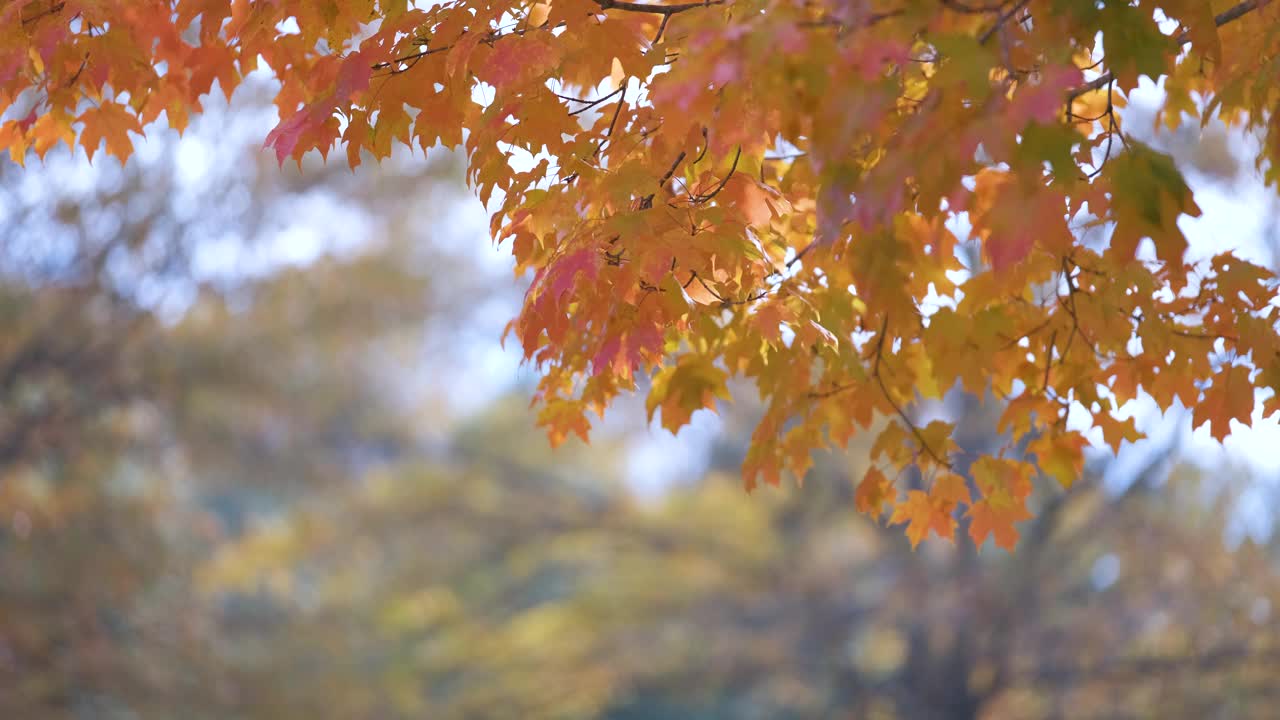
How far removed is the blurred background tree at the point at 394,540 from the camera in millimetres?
7613

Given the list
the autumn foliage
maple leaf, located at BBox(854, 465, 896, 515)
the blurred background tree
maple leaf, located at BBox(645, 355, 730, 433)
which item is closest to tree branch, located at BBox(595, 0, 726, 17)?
the autumn foliage

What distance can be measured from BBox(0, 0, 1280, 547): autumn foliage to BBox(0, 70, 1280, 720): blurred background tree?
468 centimetres

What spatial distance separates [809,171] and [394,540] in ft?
28.6

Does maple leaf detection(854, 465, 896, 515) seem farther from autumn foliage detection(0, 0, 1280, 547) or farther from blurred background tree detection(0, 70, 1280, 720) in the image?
blurred background tree detection(0, 70, 1280, 720)

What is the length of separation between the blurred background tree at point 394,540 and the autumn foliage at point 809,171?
15.3 ft

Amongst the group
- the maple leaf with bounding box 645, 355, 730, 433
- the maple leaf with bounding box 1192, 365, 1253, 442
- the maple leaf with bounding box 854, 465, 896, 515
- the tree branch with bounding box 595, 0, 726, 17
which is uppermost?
the tree branch with bounding box 595, 0, 726, 17

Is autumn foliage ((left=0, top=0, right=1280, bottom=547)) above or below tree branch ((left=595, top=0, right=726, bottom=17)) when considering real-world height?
below

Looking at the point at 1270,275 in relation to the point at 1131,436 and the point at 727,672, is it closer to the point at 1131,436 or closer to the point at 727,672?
the point at 1131,436

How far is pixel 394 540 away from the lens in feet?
35.0

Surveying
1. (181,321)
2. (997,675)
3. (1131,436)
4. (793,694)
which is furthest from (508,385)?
(1131,436)

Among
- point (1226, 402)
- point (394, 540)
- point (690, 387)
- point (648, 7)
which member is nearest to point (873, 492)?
point (690, 387)

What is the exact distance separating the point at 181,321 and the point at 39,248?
1.08m

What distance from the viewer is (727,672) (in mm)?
10000

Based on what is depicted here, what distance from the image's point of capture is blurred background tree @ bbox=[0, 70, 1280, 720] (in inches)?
300
